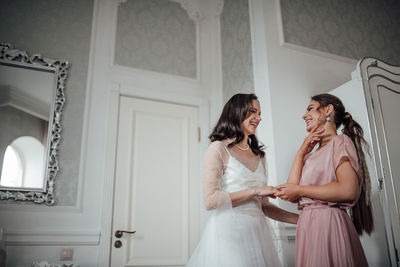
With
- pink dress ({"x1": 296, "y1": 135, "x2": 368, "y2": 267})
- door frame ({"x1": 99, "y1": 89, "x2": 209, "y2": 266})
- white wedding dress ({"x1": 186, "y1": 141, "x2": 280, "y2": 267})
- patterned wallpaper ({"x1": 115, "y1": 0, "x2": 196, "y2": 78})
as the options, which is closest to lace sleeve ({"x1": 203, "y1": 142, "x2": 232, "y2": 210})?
white wedding dress ({"x1": 186, "y1": 141, "x2": 280, "y2": 267})

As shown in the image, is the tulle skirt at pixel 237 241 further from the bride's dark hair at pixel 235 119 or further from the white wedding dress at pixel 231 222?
the bride's dark hair at pixel 235 119

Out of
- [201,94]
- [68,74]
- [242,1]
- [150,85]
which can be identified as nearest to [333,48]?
[242,1]

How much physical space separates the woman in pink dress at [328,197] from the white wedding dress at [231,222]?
0.17m

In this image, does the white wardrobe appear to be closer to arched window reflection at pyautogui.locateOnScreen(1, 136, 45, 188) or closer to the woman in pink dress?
the woman in pink dress

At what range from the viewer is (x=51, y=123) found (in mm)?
2910

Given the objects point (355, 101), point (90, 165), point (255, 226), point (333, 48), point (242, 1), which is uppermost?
point (242, 1)

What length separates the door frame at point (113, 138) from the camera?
2.82 m

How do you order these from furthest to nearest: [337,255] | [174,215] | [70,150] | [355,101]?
1. [174,215]
2. [70,150]
3. [355,101]
4. [337,255]

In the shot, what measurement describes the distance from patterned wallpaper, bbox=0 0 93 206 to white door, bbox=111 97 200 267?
0.38 meters

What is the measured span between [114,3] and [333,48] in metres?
2.14

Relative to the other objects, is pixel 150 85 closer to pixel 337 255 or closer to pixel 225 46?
pixel 225 46

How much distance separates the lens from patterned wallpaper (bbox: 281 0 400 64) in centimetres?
309

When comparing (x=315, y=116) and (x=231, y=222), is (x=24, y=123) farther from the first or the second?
(x=315, y=116)

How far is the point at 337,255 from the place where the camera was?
1606 millimetres
